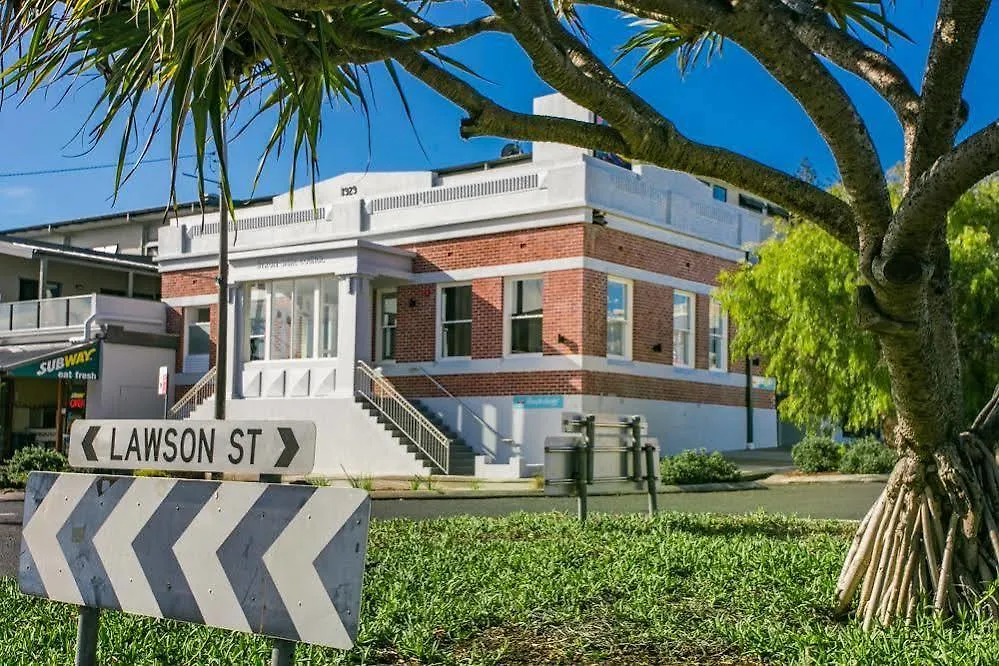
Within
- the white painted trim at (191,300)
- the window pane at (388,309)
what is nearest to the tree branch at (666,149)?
the window pane at (388,309)

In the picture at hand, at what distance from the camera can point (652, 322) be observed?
2795cm

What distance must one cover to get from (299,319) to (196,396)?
4.11 m

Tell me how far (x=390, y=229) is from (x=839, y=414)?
12447 millimetres

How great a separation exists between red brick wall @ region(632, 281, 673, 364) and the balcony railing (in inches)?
671

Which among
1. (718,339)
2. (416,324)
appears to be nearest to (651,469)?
(416,324)

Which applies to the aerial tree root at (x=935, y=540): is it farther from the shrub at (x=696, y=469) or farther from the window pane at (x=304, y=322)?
the window pane at (x=304, y=322)

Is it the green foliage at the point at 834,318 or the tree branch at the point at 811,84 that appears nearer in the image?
the tree branch at the point at 811,84

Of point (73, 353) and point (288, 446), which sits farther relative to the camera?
point (73, 353)

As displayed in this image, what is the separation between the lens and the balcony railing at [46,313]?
1362 inches

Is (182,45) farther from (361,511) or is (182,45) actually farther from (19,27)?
(361,511)

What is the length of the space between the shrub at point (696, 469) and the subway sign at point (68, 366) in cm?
1782

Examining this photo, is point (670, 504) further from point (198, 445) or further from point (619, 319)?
point (198, 445)

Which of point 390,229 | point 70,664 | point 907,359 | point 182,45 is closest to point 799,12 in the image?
point 907,359

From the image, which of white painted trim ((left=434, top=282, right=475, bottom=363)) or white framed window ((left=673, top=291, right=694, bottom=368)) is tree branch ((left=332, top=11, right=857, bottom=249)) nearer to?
white painted trim ((left=434, top=282, right=475, bottom=363))
